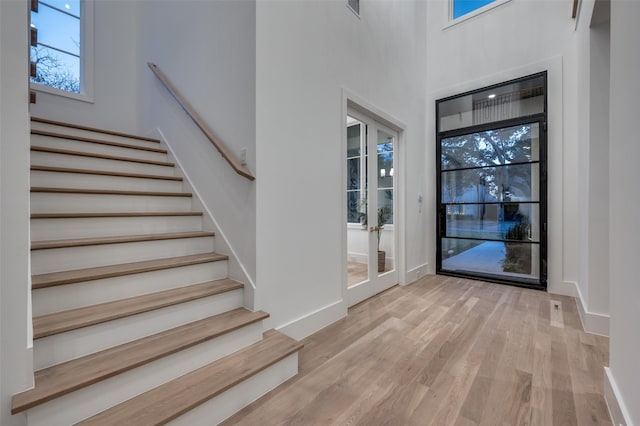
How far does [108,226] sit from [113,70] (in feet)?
11.6

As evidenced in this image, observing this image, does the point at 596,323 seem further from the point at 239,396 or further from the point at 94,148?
the point at 94,148

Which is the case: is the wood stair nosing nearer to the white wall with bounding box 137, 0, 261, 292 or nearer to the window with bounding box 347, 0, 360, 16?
the white wall with bounding box 137, 0, 261, 292

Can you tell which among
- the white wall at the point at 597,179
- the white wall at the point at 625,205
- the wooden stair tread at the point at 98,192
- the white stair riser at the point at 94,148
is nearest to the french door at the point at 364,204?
the wooden stair tread at the point at 98,192

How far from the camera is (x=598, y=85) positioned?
253 centimetres

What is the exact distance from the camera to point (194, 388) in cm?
149

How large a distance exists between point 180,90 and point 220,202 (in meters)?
1.58

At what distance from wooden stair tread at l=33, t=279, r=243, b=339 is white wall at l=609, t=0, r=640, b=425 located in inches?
87.1

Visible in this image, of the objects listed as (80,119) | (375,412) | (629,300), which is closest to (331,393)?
(375,412)

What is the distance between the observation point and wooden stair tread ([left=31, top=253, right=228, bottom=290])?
1572 millimetres

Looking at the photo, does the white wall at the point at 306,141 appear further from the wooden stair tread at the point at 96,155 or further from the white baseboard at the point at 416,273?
the wooden stair tread at the point at 96,155

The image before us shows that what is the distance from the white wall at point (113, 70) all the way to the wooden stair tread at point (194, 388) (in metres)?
4.26

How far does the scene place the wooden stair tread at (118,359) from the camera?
117 centimetres

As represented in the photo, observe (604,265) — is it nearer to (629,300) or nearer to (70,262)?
(629,300)

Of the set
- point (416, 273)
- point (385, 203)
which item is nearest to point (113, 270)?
point (385, 203)
